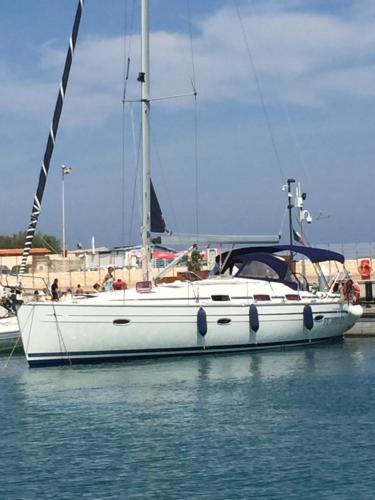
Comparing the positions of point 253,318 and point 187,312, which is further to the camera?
point 253,318

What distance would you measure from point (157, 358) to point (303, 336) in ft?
17.1

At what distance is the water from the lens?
45.0ft

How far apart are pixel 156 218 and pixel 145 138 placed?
260 cm

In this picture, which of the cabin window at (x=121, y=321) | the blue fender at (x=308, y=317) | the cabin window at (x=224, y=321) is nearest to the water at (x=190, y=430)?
the cabin window at (x=121, y=321)

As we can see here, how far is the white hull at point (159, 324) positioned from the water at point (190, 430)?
649mm

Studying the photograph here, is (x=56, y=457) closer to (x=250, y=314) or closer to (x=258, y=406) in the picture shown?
(x=258, y=406)

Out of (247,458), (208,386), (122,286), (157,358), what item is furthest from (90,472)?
(122,286)

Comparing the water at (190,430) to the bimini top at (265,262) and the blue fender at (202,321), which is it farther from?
the bimini top at (265,262)

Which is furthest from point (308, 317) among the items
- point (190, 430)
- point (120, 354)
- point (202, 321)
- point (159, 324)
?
point (190, 430)

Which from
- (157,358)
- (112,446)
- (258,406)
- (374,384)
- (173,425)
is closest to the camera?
(112,446)

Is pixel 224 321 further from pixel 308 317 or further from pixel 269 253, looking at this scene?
pixel 269 253

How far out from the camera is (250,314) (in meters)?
27.5

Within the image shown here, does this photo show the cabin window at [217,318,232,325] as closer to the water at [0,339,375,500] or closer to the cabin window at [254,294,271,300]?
the cabin window at [254,294,271,300]

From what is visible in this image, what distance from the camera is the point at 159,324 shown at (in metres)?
26.3
